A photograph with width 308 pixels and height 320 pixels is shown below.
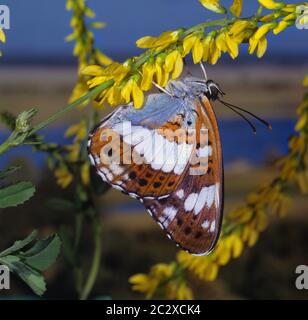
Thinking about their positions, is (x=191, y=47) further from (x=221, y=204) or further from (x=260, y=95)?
(x=260, y=95)

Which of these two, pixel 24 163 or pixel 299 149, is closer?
pixel 299 149

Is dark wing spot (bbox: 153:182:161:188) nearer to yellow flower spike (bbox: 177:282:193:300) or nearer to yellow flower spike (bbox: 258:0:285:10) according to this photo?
yellow flower spike (bbox: 177:282:193:300)

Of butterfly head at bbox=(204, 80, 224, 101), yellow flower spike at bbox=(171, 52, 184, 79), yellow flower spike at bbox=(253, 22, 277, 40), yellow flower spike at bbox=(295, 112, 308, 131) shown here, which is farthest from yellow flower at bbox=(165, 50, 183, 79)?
yellow flower spike at bbox=(295, 112, 308, 131)

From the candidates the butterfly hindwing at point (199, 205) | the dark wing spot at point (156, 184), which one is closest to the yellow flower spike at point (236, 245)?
the butterfly hindwing at point (199, 205)

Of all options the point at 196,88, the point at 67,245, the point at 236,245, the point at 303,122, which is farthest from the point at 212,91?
the point at 67,245

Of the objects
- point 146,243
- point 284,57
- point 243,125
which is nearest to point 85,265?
point 146,243

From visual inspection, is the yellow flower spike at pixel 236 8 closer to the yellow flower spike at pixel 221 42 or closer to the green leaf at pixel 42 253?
the yellow flower spike at pixel 221 42

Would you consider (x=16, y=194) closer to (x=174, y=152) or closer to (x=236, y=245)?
(x=174, y=152)
